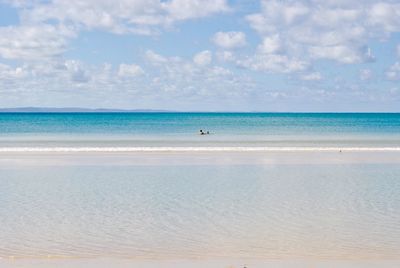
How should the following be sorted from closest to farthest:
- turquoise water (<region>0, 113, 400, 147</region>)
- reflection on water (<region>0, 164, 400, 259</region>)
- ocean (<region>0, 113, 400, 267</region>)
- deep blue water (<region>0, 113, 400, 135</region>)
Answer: ocean (<region>0, 113, 400, 267</region>)
reflection on water (<region>0, 164, 400, 259</region>)
turquoise water (<region>0, 113, 400, 147</region>)
deep blue water (<region>0, 113, 400, 135</region>)

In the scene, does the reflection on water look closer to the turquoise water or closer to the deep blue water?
the turquoise water

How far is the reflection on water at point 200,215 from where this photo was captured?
34.8 ft

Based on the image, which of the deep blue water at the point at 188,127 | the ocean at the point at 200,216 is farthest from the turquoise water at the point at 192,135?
the ocean at the point at 200,216

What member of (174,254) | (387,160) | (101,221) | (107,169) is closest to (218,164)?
(107,169)

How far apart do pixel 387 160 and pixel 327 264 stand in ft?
67.9

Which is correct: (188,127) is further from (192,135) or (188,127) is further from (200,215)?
(200,215)

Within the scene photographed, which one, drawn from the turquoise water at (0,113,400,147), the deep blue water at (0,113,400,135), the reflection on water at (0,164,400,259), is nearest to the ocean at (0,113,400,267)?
the reflection on water at (0,164,400,259)

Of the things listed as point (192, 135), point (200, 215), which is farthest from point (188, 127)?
point (200, 215)

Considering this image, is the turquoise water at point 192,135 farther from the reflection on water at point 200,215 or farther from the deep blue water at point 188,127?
the reflection on water at point 200,215

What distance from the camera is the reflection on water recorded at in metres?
10.6

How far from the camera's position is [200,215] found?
44.1ft

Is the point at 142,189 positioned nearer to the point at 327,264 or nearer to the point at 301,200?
the point at 301,200

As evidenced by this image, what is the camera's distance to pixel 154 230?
12.0 m

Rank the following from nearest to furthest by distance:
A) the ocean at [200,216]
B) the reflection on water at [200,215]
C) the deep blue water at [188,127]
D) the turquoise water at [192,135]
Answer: the ocean at [200,216], the reflection on water at [200,215], the turquoise water at [192,135], the deep blue water at [188,127]
